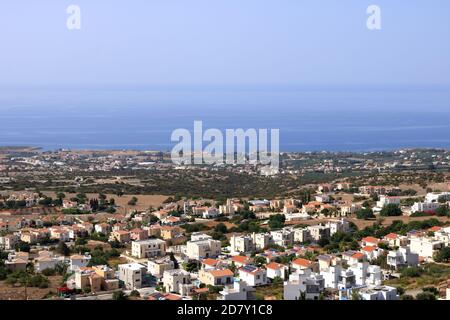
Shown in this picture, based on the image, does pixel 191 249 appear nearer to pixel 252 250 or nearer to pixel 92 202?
pixel 252 250

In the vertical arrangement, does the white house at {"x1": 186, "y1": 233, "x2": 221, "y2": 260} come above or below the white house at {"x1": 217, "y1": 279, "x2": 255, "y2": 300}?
below

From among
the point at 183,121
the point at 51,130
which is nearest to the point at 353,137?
the point at 183,121

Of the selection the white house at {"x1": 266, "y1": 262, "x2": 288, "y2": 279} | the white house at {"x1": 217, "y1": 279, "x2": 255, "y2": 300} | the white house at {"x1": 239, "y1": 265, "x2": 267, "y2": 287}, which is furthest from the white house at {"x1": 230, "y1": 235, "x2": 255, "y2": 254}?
the white house at {"x1": 217, "y1": 279, "x2": 255, "y2": 300}

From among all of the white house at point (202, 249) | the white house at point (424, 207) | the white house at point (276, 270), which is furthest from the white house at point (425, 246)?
the white house at point (424, 207)

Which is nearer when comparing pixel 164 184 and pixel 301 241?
pixel 301 241

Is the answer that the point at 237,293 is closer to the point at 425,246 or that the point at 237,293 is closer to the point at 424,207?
the point at 425,246

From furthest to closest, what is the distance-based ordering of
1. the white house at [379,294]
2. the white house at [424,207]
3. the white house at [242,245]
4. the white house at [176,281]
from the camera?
the white house at [424,207]
the white house at [242,245]
the white house at [176,281]
the white house at [379,294]

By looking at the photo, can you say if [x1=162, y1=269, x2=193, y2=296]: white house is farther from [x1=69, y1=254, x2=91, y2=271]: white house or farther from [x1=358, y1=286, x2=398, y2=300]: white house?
[x1=358, y1=286, x2=398, y2=300]: white house

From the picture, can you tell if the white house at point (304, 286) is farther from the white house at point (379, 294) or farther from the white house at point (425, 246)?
the white house at point (425, 246)
